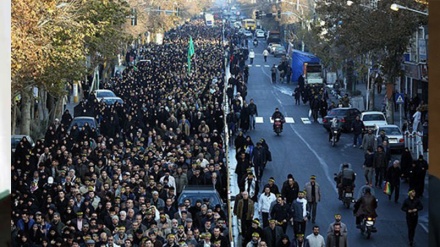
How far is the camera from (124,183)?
1955 centimetres

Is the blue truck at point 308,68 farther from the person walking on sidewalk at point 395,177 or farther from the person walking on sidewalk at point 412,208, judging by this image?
the person walking on sidewalk at point 412,208

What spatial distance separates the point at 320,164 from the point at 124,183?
46.9 feet

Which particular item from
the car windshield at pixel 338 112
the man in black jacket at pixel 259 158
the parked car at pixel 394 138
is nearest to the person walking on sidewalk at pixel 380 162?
the man in black jacket at pixel 259 158

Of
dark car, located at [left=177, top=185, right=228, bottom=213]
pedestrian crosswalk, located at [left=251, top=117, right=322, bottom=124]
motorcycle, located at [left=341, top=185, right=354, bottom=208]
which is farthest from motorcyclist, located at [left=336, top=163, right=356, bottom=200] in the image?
pedestrian crosswalk, located at [left=251, top=117, right=322, bottom=124]

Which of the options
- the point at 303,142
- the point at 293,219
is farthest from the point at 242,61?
the point at 293,219

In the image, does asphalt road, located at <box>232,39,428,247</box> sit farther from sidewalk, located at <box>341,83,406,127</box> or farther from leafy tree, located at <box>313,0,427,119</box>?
leafy tree, located at <box>313,0,427,119</box>

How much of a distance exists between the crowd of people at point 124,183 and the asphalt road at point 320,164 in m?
2.67

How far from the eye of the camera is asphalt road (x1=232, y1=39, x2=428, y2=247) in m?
21.1

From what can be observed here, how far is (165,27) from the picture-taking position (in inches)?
4195

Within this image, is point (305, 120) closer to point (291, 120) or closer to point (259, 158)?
point (291, 120)

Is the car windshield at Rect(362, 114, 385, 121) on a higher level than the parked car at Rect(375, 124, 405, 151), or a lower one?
higher

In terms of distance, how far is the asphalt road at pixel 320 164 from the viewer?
69.2 ft

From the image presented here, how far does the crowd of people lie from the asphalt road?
2.67 meters

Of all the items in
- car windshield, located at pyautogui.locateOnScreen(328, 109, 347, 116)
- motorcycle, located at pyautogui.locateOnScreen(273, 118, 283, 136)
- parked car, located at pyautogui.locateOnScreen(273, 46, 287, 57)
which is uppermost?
Result: parked car, located at pyautogui.locateOnScreen(273, 46, 287, 57)
